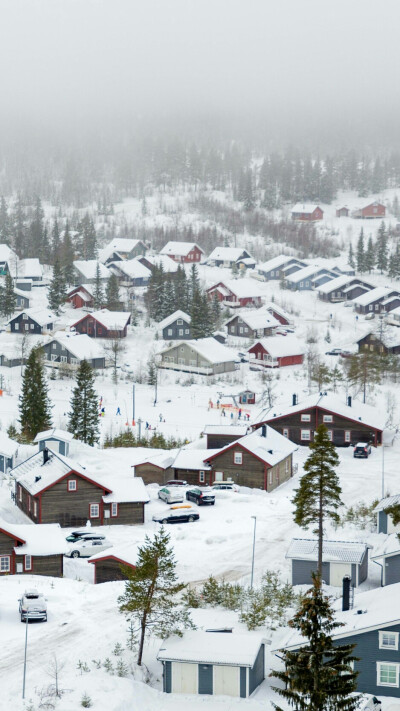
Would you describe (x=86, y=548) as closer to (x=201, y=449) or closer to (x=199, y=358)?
(x=201, y=449)

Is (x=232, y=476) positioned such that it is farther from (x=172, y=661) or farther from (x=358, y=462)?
(x=172, y=661)

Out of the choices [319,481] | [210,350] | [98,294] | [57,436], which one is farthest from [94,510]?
[98,294]

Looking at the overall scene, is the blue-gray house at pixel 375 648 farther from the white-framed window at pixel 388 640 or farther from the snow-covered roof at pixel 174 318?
the snow-covered roof at pixel 174 318

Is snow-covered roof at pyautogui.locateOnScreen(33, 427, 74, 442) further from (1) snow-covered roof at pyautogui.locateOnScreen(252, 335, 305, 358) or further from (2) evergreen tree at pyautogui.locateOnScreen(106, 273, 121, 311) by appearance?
(2) evergreen tree at pyautogui.locateOnScreen(106, 273, 121, 311)

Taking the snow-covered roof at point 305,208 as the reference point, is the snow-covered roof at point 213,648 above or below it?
above

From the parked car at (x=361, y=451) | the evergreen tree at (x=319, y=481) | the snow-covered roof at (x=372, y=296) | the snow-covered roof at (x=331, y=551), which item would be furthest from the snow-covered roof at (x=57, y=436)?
the snow-covered roof at (x=372, y=296)

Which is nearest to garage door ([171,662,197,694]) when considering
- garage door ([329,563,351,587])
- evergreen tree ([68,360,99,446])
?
garage door ([329,563,351,587])
